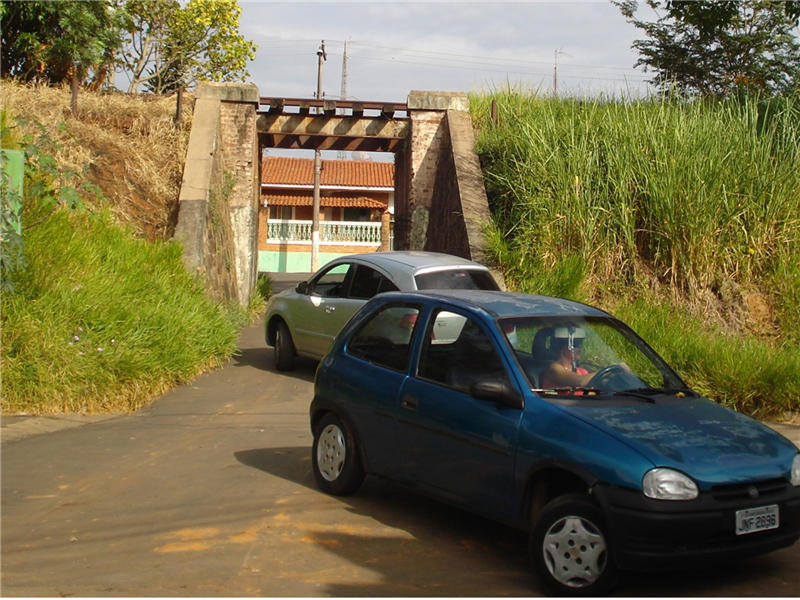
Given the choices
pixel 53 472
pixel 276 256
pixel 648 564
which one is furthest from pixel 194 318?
A: pixel 276 256

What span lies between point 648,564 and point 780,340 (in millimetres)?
8731

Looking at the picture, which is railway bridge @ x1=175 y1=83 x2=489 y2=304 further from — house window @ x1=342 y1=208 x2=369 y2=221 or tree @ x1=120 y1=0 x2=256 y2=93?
house window @ x1=342 y1=208 x2=369 y2=221

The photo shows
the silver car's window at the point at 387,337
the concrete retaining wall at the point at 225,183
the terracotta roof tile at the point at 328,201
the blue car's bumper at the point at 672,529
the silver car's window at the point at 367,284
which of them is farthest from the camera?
the terracotta roof tile at the point at 328,201

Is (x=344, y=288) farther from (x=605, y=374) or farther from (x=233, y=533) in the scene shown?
(x=605, y=374)

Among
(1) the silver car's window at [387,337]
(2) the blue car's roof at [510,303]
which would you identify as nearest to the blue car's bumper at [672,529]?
(2) the blue car's roof at [510,303]

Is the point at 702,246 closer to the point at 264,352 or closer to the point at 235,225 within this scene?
the point at 264,352

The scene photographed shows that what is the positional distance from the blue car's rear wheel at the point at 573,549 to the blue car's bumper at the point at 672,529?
0.27 feet

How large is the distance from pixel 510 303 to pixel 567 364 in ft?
2.24

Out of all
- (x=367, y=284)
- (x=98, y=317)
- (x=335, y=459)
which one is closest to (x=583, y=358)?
(x=335, y=459)

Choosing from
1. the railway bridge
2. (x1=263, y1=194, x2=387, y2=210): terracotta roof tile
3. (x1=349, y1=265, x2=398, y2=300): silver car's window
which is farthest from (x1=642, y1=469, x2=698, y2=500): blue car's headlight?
(x1=263, y1=194, x2=387, y2=210): terracotta roof tile

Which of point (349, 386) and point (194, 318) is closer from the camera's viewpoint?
point (349, 386)

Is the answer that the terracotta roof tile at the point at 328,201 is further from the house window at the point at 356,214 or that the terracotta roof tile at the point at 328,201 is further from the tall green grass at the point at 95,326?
the tall green grass at the point at 95,326

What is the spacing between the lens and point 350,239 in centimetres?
4388

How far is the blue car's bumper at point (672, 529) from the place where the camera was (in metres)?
4.36
